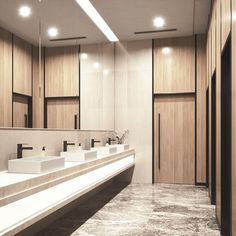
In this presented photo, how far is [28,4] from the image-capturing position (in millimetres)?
3227

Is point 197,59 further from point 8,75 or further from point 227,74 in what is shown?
point 8,75

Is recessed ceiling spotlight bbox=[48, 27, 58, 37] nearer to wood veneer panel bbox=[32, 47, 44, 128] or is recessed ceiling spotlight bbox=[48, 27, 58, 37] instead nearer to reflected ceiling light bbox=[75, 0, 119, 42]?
wood veneer panel bbox=[32, 47, 44, 128]

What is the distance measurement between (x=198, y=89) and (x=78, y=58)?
2.52 metres

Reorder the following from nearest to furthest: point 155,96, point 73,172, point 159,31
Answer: point 73,172
point 159,31
point 155,96

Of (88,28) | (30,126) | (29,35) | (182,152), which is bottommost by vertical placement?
(182,152)

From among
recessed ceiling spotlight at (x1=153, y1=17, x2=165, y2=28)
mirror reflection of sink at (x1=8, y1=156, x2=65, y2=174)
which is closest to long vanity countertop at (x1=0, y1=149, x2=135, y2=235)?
mirror reflection of sink at (x1=8, y1=156, x2=65, y2=174)

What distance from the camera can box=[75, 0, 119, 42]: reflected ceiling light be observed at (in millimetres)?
4568

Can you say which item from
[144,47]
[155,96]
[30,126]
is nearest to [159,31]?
[144,47]

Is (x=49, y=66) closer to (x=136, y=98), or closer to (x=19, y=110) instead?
(x=19, y=110)

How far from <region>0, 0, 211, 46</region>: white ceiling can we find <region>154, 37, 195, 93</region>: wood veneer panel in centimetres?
19

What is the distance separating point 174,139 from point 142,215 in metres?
2.49

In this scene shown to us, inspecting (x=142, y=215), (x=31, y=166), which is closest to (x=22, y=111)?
(x=31, y=166)

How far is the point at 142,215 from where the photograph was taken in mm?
3902

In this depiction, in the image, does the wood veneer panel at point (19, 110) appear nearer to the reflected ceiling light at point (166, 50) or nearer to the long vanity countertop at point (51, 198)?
the long vanity countertop at point (51, 198)
